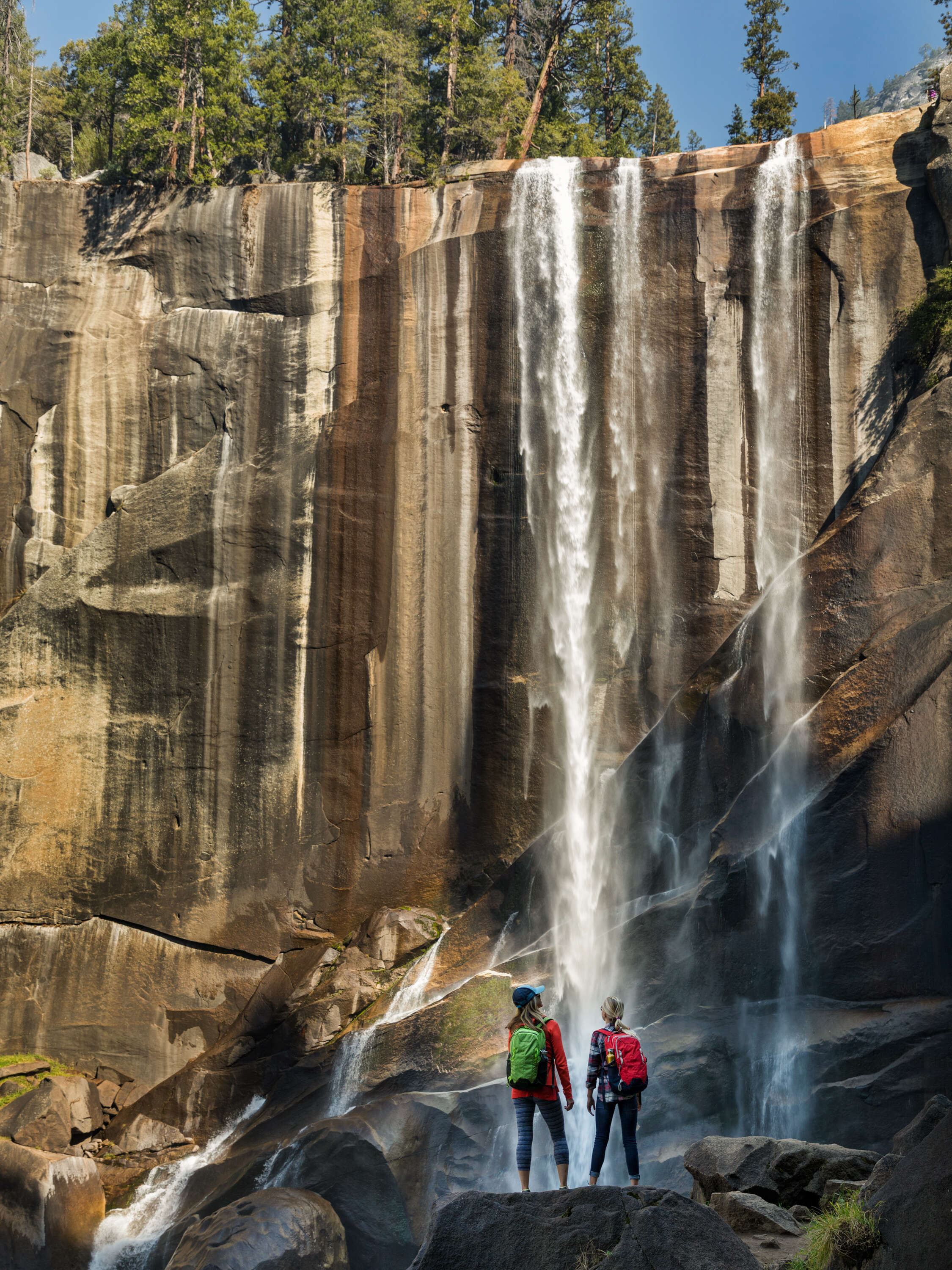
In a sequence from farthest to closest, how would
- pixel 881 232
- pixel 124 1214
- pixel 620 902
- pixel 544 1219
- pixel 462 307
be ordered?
1. pixel 462 307
2. pixel 881 232
3. pixel 620 902
4. pixel 124 1214
5. pixel 544 1219

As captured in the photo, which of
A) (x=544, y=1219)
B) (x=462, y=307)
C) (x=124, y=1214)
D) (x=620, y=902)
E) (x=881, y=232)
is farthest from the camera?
(x=462, y=307)

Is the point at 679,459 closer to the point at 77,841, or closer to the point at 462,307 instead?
the point at 462,307

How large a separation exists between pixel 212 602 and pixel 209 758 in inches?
124

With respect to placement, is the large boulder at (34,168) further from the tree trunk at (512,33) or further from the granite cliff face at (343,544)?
the tree trunk at (512,33)

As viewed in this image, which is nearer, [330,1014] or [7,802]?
[330,1014]

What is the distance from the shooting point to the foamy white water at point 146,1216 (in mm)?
14156

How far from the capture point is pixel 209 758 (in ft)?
68.9

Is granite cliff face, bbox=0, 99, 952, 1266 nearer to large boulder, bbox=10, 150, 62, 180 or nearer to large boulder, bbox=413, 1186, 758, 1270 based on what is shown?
large boulder, bbox=10, 150, 62, 180

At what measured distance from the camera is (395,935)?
61.8ft

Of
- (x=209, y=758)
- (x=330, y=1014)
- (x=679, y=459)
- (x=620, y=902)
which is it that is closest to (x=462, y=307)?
(x=679, y=459)

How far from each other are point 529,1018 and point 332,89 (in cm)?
2519

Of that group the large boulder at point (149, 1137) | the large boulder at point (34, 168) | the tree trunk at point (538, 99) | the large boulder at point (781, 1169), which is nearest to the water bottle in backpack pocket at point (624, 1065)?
the large boulder at point (781, 1169)

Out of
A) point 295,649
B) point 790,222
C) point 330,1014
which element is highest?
point 790,222

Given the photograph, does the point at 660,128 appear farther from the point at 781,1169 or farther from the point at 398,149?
the point at 781,1169
